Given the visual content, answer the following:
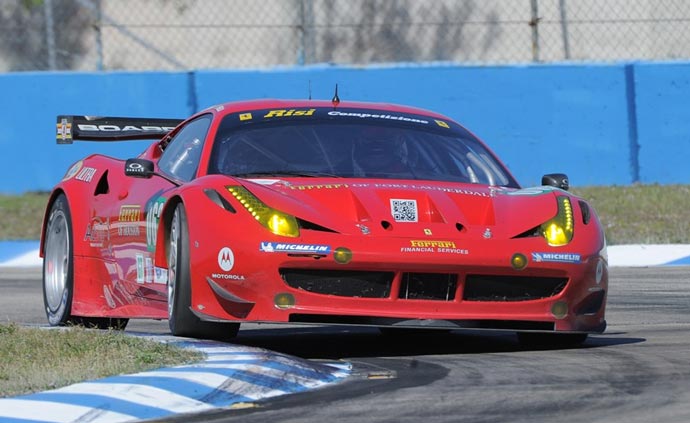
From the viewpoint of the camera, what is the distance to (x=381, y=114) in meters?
7.74

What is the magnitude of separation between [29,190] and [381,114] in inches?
345

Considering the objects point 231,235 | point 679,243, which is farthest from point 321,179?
point 679,243

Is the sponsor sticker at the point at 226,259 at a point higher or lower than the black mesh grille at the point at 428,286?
higher

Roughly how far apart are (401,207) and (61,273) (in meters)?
2.74

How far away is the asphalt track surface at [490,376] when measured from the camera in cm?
470

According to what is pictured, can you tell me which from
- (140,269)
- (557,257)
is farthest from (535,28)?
(557,257)

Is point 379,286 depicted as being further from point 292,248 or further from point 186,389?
point 186,389

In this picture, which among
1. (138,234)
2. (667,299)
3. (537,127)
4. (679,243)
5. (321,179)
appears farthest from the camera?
(537,127)

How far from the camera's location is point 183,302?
647 centimetres

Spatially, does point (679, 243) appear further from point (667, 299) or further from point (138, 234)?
point (138, 234)

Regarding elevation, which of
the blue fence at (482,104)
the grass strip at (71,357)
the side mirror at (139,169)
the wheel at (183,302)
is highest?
the blue fence at (482,104)

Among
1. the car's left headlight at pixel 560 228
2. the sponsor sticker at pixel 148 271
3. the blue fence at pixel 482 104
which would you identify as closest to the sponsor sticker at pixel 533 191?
the car's left headlight at pixel 560 228

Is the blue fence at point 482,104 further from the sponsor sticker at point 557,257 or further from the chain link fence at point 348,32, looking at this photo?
the sponsor sticker at point 557,257

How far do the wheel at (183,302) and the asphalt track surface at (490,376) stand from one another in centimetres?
41
